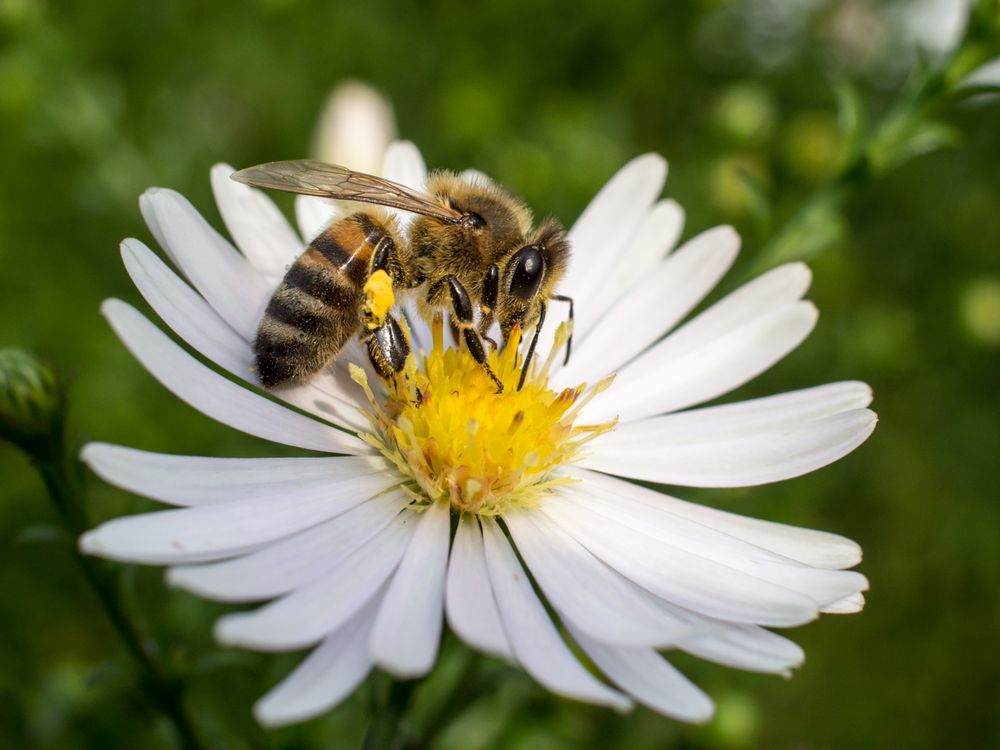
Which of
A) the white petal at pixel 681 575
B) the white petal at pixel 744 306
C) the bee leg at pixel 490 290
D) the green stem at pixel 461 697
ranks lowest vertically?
the green stem at pixel 461 697

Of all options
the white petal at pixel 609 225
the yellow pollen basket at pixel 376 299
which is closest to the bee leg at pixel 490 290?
the yellow pollen basket at pixel 376 299

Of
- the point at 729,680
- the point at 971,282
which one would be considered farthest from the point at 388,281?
the point at 971,282

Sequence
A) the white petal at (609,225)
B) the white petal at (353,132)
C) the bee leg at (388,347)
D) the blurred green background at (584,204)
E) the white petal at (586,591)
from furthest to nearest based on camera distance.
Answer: the white petal at (353,132)
the blurred green background at (584,204)
the white petal at (609,225)
the bee leg at (388,347)
the white petal at (586,591)

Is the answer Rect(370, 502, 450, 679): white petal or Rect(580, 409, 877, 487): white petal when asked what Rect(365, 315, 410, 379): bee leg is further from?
Rect(580, 409, 877, 487): white petal

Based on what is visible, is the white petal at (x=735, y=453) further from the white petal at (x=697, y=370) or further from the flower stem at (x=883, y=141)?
the flower stem at (x=883, y=141)

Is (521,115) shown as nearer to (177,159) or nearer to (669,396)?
(177,159)

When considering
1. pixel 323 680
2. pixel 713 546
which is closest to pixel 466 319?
pixel 713 546

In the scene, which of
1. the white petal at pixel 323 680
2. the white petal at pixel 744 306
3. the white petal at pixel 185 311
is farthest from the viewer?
the white petal at pixel 744 306
